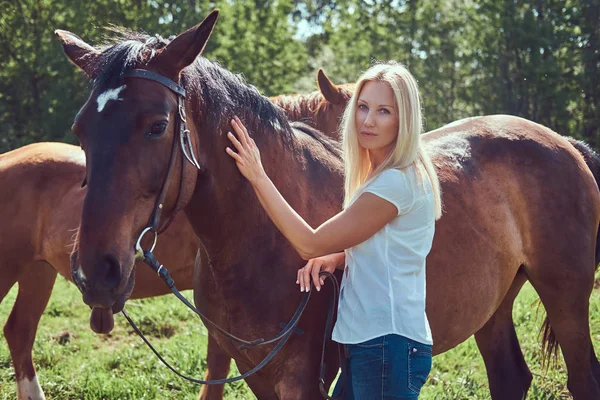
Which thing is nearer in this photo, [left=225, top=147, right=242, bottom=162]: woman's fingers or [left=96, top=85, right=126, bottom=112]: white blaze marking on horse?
[left=96, top=85, right=126, bottom=112]: white blaze marking on horse

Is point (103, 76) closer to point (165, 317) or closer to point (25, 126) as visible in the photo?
point (165, 317)

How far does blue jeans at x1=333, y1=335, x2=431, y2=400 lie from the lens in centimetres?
206

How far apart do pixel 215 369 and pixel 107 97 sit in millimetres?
2430

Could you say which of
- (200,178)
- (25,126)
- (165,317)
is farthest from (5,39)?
(200,178)

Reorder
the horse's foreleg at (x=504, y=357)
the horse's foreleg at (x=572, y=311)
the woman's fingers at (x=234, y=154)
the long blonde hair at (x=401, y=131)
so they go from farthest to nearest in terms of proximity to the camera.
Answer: the horse's foreleg at (x=504, y=357) → the horse's foreleg at (x=572, y=311) → the woman's fingers at (x=234, y=154) → the long blonde hair at (x=401, y=131)

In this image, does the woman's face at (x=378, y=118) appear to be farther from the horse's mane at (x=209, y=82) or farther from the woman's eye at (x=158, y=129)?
the woman's eye at (x=158, y=129)

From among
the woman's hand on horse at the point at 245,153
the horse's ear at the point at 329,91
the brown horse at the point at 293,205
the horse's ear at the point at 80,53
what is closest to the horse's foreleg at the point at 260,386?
the brown horse at the point at 293,205

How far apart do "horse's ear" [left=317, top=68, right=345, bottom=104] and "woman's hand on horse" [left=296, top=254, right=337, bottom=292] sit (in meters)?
2.93

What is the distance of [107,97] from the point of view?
203 cm

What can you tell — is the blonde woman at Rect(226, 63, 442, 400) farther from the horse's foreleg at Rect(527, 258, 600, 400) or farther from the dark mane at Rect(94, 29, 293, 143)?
the horse's foreleg at Rect(527, 258, 600, 400)

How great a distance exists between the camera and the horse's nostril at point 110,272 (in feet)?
6.23

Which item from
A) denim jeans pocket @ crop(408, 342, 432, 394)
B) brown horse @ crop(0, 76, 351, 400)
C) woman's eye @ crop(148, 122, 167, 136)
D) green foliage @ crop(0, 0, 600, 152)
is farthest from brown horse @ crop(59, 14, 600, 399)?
green foliage @ crop(0, 0, 600, 152)

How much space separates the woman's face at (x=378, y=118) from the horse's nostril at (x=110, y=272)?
3.16 ft

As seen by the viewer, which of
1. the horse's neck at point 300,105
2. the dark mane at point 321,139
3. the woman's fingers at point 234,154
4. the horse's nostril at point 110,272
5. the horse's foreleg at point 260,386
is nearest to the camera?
the horse's nostril at point 110,272
